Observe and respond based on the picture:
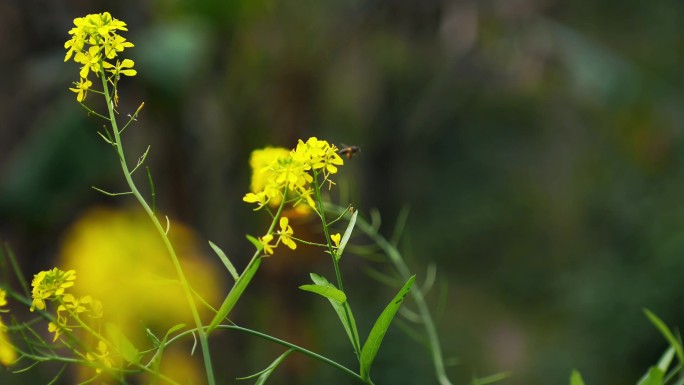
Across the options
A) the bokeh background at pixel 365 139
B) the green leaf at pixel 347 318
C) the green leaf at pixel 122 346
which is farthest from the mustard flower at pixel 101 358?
the bokeh background at pixel 365 139

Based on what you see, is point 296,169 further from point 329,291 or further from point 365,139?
point 365,139

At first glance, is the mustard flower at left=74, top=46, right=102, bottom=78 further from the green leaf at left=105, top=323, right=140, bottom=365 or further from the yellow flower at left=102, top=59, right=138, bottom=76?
the green leaf at left=105, top=323, right=140, bottom=365

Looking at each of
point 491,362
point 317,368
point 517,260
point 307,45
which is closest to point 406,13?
point 307,45

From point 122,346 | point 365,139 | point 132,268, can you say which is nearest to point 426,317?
point 122,346

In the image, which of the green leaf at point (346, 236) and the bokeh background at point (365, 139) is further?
the bokeh background at point (365, 139)

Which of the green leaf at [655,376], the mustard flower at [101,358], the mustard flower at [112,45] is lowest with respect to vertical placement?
the mustard flower at [101,358]

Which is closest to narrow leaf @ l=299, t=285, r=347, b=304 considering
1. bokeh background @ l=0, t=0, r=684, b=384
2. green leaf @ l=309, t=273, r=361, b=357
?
green leaf @ l=309, t=273, r=361, b=357

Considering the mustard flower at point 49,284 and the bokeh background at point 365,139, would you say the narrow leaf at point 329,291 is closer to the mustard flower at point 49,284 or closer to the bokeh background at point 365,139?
the mustard flower at point 49,284
